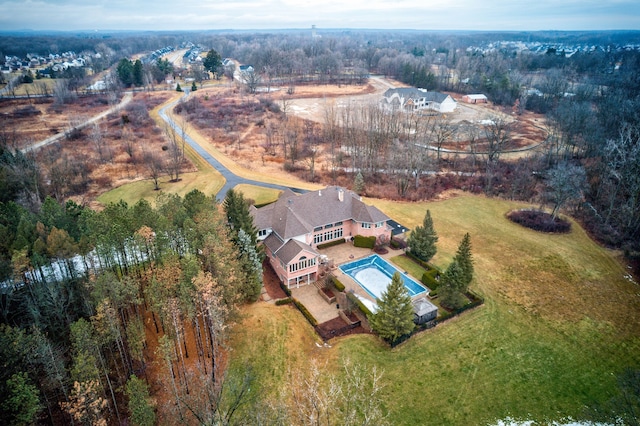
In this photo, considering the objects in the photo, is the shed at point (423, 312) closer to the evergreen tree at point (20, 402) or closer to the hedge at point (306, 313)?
the hedge at point (306, 313)

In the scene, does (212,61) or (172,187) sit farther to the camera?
(212,61)

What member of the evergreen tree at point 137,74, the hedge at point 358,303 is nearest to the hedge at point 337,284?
the hedge at point 358,303

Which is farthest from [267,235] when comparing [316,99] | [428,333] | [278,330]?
[316,99]

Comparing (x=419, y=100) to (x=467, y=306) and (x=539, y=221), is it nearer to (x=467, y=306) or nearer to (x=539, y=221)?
(x=539, y=221)

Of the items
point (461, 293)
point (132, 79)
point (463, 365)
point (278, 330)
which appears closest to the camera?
point (463, 365)

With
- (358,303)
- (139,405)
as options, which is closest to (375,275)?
(358,303)

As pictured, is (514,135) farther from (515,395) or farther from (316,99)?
(515,395)

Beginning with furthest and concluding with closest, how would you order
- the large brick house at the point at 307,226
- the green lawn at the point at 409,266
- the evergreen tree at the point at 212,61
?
the evergreen tree at the point at 212,61 < the green lawn at the point at 409,266 < the large brick house at the point at 307,226
